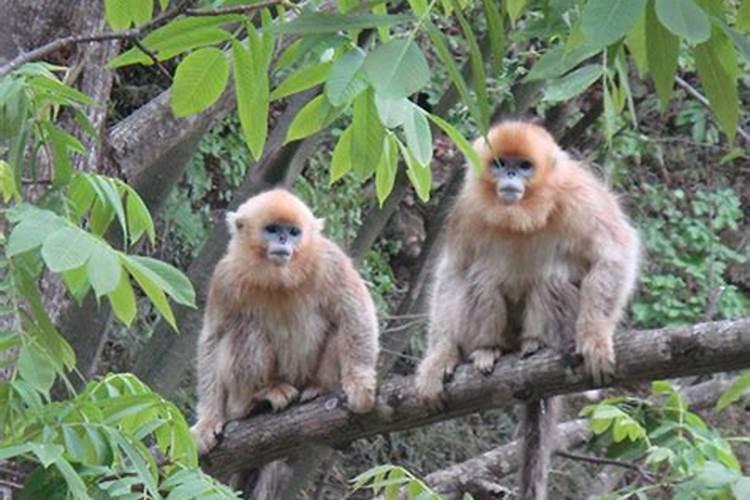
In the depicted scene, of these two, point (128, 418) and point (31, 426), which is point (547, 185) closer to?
point (128, 418)

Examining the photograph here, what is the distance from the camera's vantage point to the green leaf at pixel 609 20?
1.70 metres

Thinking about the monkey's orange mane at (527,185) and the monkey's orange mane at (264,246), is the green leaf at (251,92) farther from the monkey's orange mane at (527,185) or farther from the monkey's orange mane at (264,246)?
the monkey's orange mane at (264,246)

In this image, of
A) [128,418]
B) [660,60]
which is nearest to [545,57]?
[660,60]

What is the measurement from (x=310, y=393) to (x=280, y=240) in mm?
665

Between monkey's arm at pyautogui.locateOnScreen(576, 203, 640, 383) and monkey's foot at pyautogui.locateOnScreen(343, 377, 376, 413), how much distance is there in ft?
2.42

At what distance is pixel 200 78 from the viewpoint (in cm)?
275

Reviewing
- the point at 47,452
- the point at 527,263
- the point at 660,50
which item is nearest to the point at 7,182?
the point at 47,452

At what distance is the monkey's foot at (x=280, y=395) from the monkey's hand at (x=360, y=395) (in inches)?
13.5

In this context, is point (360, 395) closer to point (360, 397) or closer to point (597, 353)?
point (360, 397)

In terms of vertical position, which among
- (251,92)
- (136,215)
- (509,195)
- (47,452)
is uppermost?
(251,92)

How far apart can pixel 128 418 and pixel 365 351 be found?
212 cm

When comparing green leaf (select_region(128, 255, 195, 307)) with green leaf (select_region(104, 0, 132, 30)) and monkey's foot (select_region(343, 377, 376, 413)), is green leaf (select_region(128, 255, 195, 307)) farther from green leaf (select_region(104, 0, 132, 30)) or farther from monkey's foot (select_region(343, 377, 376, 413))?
monkey's foot (select_region(343, 377, 376, 413))

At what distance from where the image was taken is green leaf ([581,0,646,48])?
5.56 ft

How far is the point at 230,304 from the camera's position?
19.8 ft
